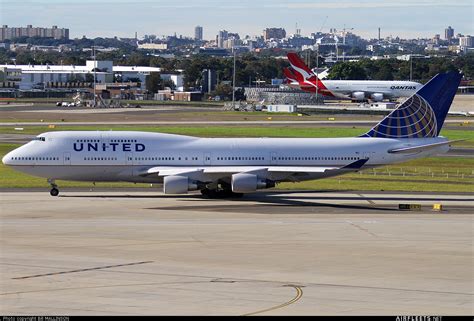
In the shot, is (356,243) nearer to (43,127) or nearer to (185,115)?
(43,127)

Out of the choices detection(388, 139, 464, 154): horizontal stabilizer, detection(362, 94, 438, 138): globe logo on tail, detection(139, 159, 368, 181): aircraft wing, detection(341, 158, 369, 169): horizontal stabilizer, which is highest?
detection(362, 94, 438, 138): globe logo on tail

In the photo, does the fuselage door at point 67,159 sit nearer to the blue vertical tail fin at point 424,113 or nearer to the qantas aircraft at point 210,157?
the qantas aircraft at point 210,157

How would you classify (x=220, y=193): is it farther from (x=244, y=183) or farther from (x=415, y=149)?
(x=415, y=149)

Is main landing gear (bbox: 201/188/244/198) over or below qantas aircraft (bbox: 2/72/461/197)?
below

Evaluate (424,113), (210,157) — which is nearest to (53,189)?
(210,157)

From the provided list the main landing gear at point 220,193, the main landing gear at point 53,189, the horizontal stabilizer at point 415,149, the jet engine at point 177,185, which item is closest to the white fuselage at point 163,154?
the horizontal stabilizer at point 415,149

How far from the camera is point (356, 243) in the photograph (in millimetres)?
48531

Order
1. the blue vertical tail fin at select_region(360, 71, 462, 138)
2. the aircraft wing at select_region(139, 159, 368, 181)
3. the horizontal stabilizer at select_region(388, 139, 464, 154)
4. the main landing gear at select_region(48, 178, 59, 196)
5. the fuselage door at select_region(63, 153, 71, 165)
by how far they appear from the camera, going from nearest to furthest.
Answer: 1. the aircraft wing at select_region(139, 159, 368, 181)
2. the fuselage door at select_region(63, 153, 71, 165)
3. the main landing gear at select_region(48, 178, 59, 196)
4. the horizontal stabilizer at select_region(388, 139, 464, 154)
5. the blue vertical tail fin at select_region(360, 71, 462, 138)

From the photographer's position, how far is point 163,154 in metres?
67.1

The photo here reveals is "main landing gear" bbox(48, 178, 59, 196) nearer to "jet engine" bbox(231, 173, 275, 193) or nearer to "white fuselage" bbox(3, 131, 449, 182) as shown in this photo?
"white fuselage" bbox(3, 131, 449, 182)

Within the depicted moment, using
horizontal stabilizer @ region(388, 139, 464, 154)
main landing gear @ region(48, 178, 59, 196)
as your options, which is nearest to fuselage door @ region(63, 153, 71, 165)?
main landing gear @ region(48, 178, 59, 196)

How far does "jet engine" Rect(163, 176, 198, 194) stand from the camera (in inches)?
2511

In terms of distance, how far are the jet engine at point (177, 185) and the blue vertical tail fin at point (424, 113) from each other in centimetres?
1396

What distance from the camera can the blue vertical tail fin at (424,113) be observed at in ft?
230
